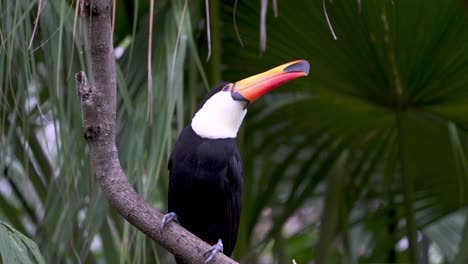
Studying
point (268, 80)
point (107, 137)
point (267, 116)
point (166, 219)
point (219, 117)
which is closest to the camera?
point (107, 137)

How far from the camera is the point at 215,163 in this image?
2291 millimetres

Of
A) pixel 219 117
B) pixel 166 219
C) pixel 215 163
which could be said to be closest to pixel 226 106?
pixel 219 117

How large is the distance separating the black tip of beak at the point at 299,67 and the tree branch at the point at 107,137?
20.7 inches

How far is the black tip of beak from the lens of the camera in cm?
211

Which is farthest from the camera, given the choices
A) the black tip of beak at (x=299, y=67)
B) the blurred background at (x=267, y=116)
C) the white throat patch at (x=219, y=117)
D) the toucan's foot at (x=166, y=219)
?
the white throat patch at (x=219, y=117)

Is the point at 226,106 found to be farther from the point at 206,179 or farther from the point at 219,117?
the point at 206,179

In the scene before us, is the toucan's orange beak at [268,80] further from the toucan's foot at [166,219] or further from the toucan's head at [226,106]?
the toucan's foot at [166,219]

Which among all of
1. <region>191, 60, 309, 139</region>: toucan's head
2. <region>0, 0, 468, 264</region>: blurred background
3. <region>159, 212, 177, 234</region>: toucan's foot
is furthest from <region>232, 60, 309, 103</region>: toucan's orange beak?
<region>159, 212, 177, 234</region>: toucan's foot

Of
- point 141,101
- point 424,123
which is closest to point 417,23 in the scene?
point 424,123

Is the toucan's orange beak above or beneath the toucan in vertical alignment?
above

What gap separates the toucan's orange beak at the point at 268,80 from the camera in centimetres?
213

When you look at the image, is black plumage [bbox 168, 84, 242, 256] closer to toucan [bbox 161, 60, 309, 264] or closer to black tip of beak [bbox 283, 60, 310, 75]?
toucan [bbox 161, 60, 309, 264]

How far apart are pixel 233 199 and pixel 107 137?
654mm

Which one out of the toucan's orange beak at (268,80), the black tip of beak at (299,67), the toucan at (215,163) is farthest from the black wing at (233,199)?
the black tip of beak at (299,67)
